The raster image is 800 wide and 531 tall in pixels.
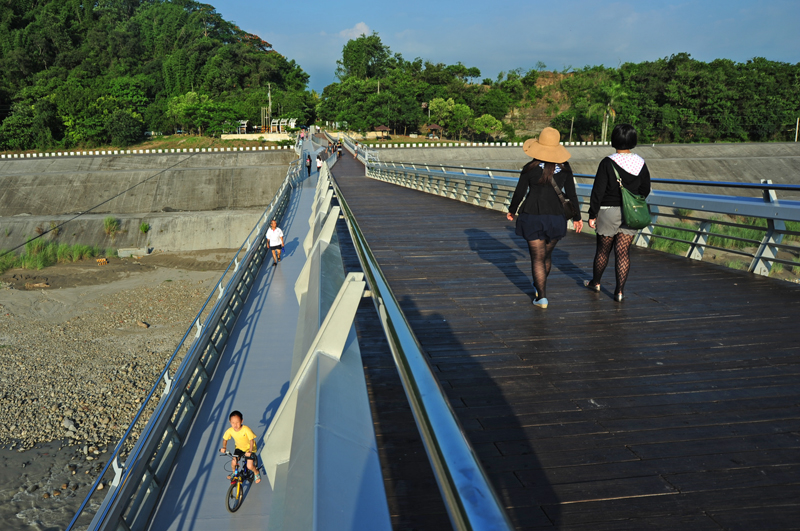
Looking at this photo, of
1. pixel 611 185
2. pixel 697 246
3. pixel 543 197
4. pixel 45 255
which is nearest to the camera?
pixel 543 197

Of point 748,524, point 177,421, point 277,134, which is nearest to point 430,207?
point 177,421

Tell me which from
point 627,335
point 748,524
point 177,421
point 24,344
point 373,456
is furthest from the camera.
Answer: point 24,344

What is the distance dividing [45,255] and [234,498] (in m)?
39.1

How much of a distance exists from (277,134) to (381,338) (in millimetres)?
86668

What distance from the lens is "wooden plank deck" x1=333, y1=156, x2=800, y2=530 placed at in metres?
2.70

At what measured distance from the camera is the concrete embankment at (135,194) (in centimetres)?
4569

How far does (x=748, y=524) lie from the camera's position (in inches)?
99.6

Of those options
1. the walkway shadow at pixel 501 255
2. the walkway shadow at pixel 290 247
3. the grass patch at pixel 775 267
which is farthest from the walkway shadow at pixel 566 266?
the walkway shadow at pixel 290 247

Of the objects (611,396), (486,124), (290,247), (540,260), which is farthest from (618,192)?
(486,124)

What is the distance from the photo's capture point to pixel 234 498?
572 cm

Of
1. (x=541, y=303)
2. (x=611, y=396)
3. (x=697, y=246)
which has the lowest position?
(x=611, y=396)

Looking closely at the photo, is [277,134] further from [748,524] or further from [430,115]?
[748,524]

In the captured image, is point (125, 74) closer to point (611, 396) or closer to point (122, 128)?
point (122, 128)

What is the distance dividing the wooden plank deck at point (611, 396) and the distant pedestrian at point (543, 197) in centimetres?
70
